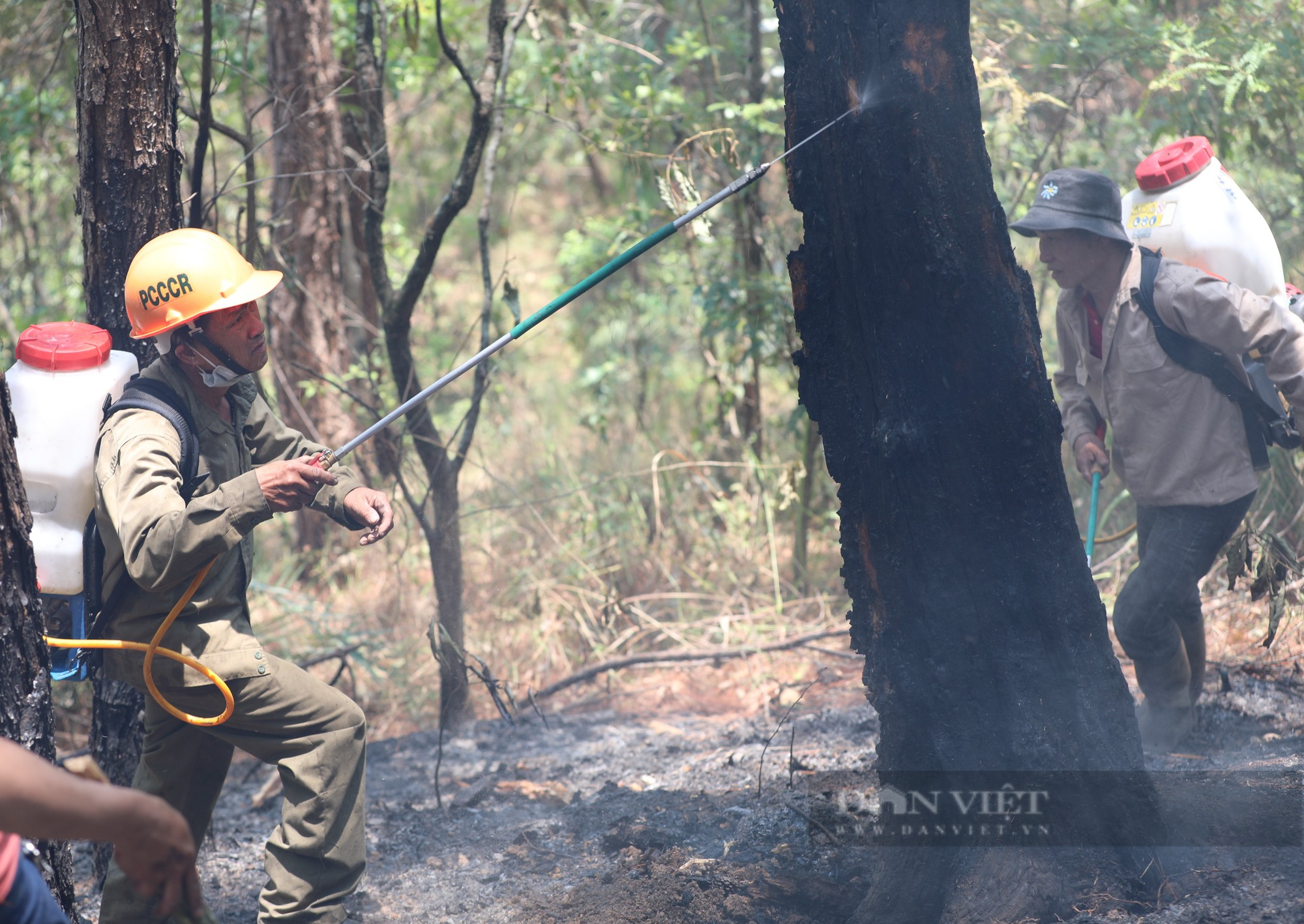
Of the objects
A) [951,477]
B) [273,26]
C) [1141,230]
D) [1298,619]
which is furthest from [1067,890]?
[273,26]

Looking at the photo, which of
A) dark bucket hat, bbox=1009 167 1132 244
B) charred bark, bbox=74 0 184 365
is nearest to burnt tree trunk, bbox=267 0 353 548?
charred bark, bbox=74 0 184 365

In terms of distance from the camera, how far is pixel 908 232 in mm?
2521

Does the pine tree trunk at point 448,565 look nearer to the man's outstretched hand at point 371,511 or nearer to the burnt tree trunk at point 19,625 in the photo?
the man's outstretched hand at point 371,511

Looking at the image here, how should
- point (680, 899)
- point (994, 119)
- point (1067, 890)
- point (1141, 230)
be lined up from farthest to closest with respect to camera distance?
point (994, 119), point (1141, 230), point (680, 899), point (1067, 890)

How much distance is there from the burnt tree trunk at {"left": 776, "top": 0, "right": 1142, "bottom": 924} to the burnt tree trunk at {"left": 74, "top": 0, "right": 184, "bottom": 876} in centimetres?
204

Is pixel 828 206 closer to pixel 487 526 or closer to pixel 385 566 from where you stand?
pixel 487 526

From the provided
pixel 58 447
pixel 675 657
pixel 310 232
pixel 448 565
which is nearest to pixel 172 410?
pixel 58 447

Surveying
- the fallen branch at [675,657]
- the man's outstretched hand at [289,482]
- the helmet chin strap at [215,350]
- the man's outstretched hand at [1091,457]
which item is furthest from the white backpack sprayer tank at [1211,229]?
the helmet chin strap at [215,350]

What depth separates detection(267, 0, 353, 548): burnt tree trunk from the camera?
600cm

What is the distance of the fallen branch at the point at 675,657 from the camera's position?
495 centimetres

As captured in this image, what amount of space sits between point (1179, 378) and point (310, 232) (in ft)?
16.8

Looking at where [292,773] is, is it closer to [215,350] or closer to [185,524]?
[185,524]

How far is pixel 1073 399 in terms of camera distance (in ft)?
12.0

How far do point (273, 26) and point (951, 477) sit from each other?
5426 mm
